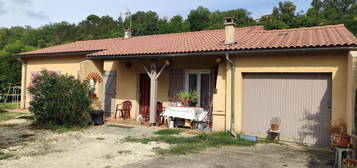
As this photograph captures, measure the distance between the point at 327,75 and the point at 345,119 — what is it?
1.15m

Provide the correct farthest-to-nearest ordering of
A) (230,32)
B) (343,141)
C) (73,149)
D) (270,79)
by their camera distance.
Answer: (230,32) < (270,79) < (73,149) < (343,141)

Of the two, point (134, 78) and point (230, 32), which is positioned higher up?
point (230, 32)

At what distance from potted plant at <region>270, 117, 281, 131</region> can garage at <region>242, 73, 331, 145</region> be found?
6 centimetres

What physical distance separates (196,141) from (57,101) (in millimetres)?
4651

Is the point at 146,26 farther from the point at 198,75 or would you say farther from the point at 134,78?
the point at 198,75

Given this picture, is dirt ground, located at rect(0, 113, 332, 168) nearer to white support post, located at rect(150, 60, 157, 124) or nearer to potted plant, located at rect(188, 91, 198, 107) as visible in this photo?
white support post, located at rect(150, 60, 157, 124)

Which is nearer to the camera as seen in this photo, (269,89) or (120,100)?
(269,89)

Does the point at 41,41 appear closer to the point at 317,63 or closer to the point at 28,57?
the point at 28,57

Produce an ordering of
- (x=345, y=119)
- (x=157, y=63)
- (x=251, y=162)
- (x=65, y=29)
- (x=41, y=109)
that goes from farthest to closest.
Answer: (x=65, y=29) → (x=157, y=63) → (x=41, y=109) → (x=345, y=119) → (x=251, y=162)

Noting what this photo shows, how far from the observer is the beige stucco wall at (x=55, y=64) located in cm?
1252

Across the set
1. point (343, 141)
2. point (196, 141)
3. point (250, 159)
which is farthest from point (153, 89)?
point (343, 141)

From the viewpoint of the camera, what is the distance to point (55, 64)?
1318 cm

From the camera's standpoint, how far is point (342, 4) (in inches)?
1409

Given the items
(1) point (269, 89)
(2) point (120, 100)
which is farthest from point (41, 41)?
(1) point (269, 89)
